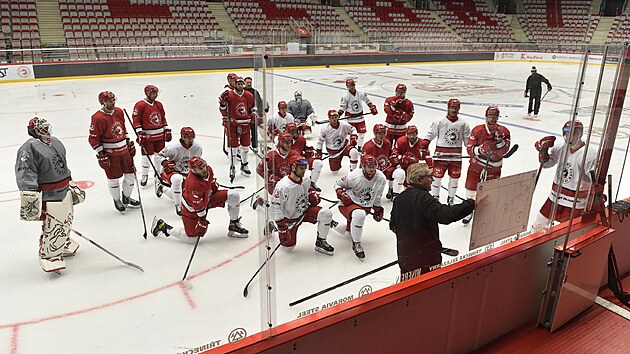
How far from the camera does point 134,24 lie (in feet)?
56.7

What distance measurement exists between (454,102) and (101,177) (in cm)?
430

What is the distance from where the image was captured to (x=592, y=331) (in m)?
2.69

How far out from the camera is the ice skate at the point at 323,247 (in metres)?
3.59

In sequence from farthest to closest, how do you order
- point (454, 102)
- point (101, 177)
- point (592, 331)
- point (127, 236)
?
point (101, 177)
point (454, 102)
point (127, 236)
point (592, 331)

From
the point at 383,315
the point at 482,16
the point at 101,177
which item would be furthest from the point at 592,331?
the point at 482,16

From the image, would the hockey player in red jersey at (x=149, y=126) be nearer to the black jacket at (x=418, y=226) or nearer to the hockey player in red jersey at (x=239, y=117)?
the hockey player in red jersey at (x=239, y=117)

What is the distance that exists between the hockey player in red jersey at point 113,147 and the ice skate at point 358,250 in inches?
97.7

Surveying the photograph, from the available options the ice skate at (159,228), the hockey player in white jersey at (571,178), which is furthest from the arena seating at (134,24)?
the hockey player in white jersey at (571,178)

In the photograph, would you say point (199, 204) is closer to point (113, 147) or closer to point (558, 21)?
point (113, 147)

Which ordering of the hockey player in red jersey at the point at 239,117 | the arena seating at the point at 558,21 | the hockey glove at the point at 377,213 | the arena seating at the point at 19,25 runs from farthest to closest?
the arena seating at the point at 558,21, the arena seating at the point at 19,25, the hockey player in red jersey at the point at 239,117, the hockey glove at the point at 377,213

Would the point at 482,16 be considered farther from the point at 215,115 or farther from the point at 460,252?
the point at 460,252

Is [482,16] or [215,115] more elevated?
[482,16]

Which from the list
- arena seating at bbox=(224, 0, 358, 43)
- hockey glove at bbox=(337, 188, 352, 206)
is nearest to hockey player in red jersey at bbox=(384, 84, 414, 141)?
hockey glove at bbox=(337, 188, 352, 206)

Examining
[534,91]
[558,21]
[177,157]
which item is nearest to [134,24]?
[534,91]
